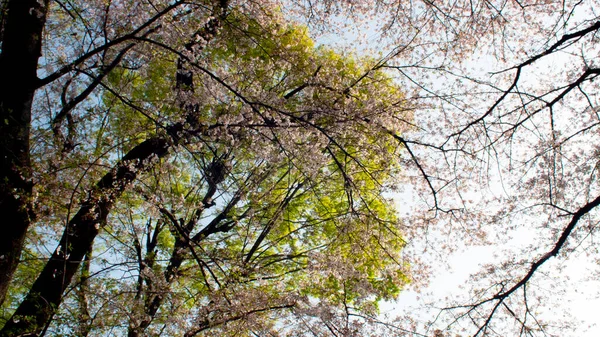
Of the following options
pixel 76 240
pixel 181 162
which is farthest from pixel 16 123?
pixel 181 162

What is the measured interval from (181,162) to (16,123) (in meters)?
3.21

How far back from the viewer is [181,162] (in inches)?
284

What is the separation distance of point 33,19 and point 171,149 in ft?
7.22

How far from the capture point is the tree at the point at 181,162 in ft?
15.4

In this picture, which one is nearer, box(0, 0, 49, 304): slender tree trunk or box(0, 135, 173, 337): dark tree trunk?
box(0, 0, 49, 304): slender tree trunk

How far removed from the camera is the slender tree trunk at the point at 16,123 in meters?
4.06

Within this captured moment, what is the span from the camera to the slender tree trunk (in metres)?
4.06

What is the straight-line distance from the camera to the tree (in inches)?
185

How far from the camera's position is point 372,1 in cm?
710

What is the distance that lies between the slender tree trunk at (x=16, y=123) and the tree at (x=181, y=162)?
21 millimetres

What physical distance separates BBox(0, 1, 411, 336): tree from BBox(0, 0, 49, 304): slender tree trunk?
2cm

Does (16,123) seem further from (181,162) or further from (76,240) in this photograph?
(181,162)

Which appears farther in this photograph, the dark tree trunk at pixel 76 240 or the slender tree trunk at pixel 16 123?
the dark tree trunk at pixel 76 240

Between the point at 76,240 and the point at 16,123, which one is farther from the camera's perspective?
the point at 76,240
